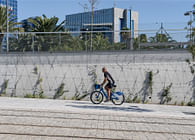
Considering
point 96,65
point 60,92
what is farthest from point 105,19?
point 60,92

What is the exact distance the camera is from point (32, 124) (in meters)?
8.15

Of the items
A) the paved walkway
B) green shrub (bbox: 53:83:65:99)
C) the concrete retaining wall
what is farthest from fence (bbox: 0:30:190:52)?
the paved walkway

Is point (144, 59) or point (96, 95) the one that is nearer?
point (96, 95)

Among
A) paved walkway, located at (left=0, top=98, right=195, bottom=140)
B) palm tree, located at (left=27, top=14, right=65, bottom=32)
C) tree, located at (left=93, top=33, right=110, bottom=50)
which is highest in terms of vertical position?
palm tree, located at (left=27, top=14, right=65, bottom=32)

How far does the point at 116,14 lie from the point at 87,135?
9978 cm

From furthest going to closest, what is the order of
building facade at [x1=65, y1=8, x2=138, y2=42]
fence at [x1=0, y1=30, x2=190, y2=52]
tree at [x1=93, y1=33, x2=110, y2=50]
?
building facade at [x1=65, y1=8, x2=138, y2=42]
tree at [x1=93, y1=33, x2=110, y2=50]
fence at [x1=0, y1=30, x2=190, y2=52]

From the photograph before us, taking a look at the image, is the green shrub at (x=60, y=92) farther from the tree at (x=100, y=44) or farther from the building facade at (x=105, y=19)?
the building facade at (x=105, y=19)

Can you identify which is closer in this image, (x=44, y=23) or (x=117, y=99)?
(x=117, y=99)

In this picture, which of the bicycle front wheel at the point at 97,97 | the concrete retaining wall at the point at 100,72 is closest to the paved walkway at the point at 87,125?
the bicycle front wheel at the point at 97,97

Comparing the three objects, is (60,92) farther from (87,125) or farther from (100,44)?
(87,125)

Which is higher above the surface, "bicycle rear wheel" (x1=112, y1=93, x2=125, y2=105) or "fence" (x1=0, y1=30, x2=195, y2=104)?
"fence" (x1=0, y1=30, x2=195, y2=104)

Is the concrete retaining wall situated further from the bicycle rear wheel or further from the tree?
the bicycle rear wheel

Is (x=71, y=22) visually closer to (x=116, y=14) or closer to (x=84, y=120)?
(x=116, y=14)

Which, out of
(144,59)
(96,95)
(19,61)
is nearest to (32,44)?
(19,61)
